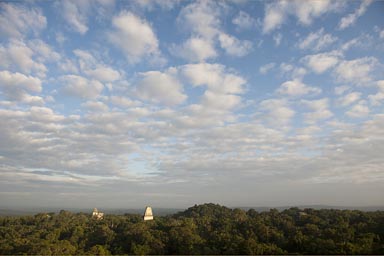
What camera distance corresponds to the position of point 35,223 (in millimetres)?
45094

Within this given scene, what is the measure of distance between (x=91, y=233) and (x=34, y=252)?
11171mm

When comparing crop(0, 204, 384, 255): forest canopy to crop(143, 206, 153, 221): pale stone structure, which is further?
crop(143, 206, 153, 221): pale stone structure

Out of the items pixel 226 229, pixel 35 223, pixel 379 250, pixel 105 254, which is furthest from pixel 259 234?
pixel 35 223

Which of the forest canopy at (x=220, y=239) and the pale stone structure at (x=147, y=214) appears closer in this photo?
the forest canopy at (x=220, y=239)

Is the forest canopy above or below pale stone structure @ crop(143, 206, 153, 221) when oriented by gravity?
below

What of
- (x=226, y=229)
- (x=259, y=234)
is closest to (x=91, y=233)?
(x=226, y=229)

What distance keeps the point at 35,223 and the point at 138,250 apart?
27.7 metres

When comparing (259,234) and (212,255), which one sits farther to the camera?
(259,234)

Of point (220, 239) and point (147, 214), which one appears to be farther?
point (147, 214)

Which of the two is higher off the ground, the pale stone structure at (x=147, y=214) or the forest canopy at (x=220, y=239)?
the pale stone structure at (x=147, y=214)

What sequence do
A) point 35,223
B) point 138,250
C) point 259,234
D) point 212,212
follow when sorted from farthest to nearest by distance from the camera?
point 212,212 → point 35,223 → point 259,234 → point 138,250

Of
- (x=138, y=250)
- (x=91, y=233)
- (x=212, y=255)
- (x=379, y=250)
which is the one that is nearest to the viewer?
(x=379, y=250)

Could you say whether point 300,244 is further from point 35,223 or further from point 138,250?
point 35,223

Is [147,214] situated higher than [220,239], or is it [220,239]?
[147,214]
